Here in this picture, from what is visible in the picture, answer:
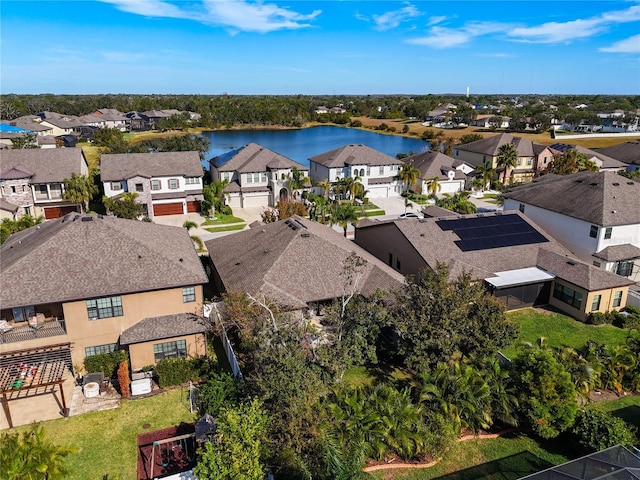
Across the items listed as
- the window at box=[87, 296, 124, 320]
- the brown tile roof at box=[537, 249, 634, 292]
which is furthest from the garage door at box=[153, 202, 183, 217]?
the brown tile roof at box=[537, 249, 634, 292]

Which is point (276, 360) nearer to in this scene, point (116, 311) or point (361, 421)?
point (361, 421)

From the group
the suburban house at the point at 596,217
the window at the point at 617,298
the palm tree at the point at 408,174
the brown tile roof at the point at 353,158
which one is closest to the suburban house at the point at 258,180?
the brown tile roof at the point at 353,158

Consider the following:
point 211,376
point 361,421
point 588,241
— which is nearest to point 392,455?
point 361,421

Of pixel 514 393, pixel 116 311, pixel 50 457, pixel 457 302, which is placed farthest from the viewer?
pixel 116 311

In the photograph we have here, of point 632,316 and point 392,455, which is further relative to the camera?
point 632,316

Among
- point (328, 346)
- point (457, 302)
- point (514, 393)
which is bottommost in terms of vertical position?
point (514, 393)

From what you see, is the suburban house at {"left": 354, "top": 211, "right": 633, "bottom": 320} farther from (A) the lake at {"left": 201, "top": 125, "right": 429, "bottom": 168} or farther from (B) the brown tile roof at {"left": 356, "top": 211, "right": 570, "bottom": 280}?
(A) the lake at {"left": 201, "top": 125, "right": 429, "bottom": 168}

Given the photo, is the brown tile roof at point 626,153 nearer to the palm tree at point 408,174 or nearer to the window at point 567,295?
the palm tree at point 408,174

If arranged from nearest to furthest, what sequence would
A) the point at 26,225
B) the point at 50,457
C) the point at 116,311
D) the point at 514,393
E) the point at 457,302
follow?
the point at 50,457, the point at 514,393, the point at 457,302, the point at 116,311, the point at 26,225
